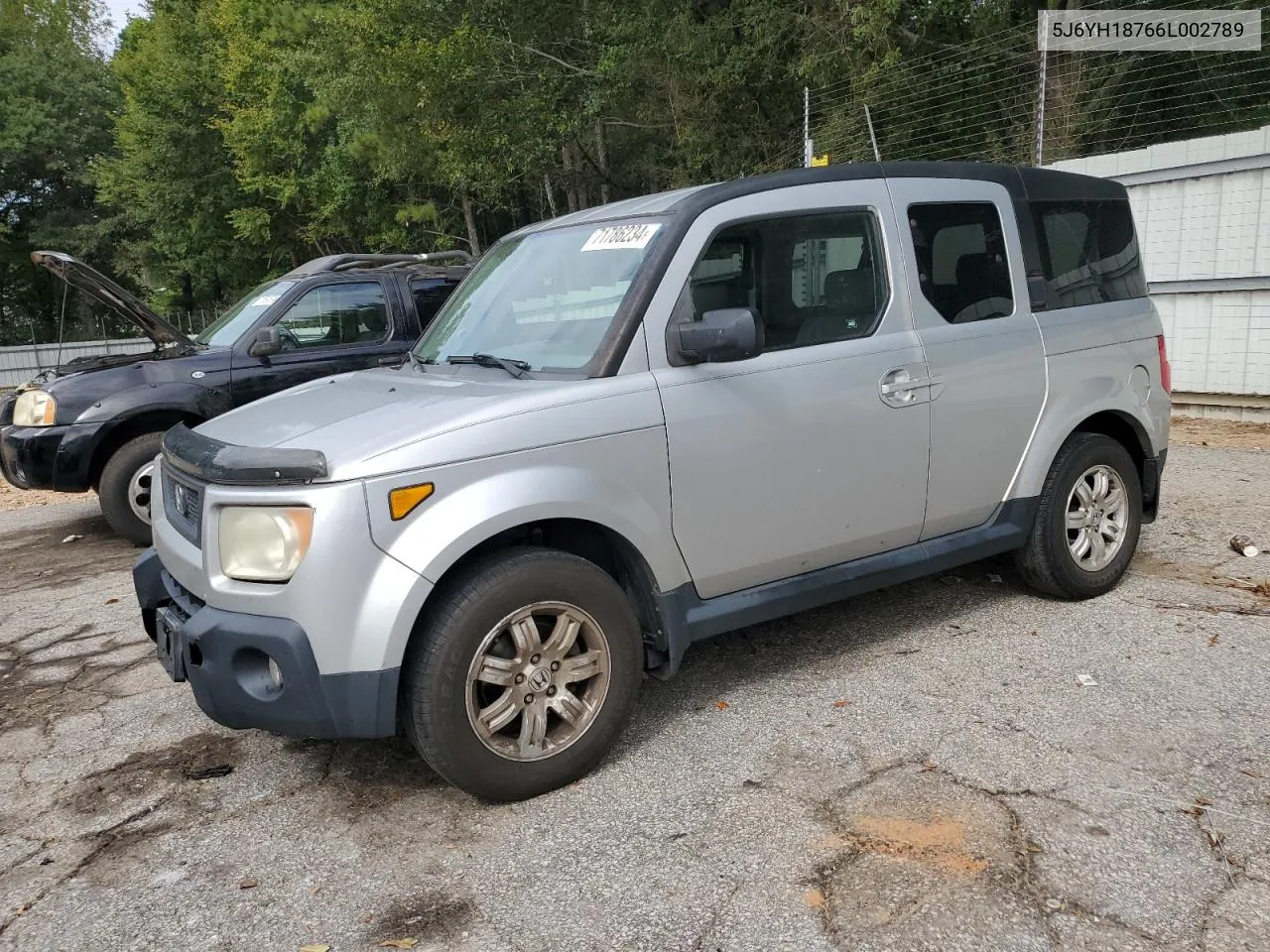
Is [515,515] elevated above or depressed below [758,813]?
above

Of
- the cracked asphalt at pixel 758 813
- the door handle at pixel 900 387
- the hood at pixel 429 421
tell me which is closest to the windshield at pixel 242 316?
the cracked asphalt at pixel 758 813

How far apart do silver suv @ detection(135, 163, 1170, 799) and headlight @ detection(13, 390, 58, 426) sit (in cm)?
383

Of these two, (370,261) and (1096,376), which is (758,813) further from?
(370,261)

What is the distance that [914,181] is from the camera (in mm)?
4211

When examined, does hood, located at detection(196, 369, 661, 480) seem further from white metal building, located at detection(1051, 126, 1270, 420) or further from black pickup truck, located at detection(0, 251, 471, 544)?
white metal building, located at detection(1051, 126, 1270, 420)

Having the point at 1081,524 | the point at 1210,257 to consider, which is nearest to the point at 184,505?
the point at 1081,524

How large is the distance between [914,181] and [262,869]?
354 cm

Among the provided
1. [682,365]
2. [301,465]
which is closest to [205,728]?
[301,465]

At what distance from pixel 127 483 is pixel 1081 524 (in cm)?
618

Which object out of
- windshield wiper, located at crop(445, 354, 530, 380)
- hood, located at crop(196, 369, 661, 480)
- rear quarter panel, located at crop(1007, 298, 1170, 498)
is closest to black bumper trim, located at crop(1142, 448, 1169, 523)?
rear quarter panel, located at crop(1007, 298, 1170, 498)

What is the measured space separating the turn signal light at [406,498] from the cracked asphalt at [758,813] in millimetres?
1013

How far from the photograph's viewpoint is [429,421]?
10.3 ft

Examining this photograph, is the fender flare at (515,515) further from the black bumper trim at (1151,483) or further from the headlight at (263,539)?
the black bumper trim at (1151,483)

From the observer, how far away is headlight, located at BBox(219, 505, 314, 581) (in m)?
2.93
